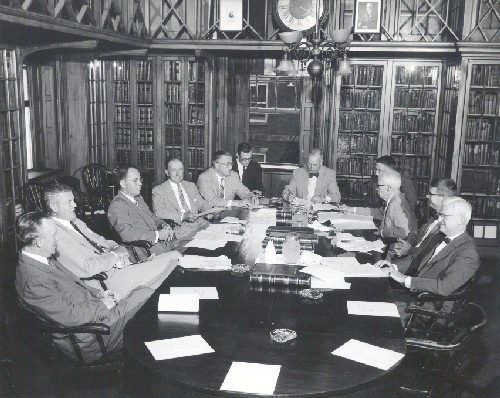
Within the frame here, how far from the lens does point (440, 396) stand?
11.3ft

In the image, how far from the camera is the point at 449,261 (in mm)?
3480

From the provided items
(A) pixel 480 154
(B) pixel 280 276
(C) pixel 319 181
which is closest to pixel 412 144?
(A) pixel 480 154

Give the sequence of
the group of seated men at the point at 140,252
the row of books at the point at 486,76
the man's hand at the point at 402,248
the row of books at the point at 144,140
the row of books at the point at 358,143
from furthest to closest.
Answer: the row of books at the point at 144,140 < the row of books at the point at 358,143 < the row of books at the point at 486,76 < the man's hand at the point at 402,248 < the group of seated men at the point at 140,252

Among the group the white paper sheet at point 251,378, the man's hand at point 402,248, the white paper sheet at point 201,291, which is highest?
the white paper sheet at point 201,291

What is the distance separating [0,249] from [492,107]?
6.21 meters

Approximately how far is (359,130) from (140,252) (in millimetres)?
4321

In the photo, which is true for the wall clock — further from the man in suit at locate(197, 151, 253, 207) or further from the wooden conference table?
the wooden conference table

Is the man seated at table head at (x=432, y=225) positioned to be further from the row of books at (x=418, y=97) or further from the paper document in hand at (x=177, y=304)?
the row of books at (x=418, y=97)

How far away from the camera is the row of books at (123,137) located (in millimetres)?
8406

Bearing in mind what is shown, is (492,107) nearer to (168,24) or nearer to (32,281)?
(168,24)

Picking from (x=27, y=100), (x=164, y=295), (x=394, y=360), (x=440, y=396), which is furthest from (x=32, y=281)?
(x=27, y=100)

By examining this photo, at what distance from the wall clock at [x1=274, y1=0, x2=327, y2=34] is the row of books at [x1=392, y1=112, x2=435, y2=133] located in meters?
1.84

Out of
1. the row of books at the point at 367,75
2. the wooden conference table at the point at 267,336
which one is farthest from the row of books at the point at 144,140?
the wooden conference table at the point at 267,336

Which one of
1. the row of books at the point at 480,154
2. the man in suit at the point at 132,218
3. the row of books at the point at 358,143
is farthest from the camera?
the row of books at the point at 358,143
